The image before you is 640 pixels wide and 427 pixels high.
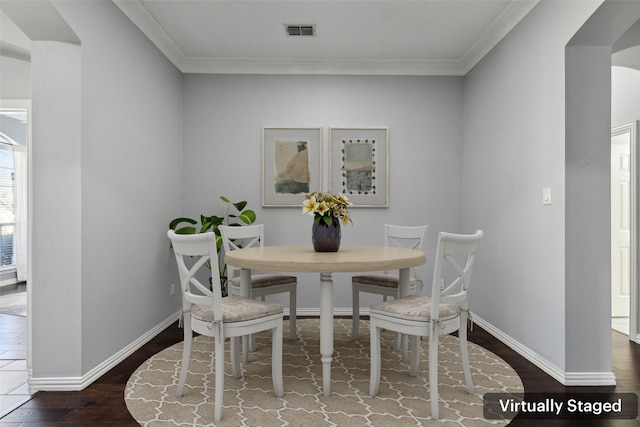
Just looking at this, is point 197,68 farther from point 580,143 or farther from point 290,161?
→ point 580,143

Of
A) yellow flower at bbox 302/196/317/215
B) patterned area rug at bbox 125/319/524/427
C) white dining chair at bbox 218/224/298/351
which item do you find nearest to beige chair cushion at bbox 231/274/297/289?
white dining chair at bbox 218/224/298/351

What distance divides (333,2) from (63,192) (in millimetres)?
2302

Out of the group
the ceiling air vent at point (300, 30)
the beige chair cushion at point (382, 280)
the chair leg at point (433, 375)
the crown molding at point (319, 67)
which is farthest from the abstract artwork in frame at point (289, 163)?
the chair leg at point (433, 375)

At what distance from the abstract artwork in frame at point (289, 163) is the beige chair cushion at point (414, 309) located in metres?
2.07

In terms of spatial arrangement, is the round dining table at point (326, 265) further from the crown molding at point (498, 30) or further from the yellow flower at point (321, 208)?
the crown molding at point (498, 30)

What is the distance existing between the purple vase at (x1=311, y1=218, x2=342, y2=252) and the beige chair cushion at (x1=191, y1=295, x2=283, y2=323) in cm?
55

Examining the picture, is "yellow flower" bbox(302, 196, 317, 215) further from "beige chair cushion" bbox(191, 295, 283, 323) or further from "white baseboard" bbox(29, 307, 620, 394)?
"white baseboard" bbox(29, 307, 620, 394)

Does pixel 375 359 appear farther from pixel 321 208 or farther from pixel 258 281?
pixel 258 281

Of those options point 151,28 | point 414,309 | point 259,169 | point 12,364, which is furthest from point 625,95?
point 12,364

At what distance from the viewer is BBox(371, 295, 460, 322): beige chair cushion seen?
2.11 metres

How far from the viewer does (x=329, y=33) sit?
351 cm

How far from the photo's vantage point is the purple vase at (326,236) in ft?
8.71

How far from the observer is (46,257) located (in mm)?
2383

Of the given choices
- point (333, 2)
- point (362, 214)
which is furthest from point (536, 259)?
point (333, 2)
